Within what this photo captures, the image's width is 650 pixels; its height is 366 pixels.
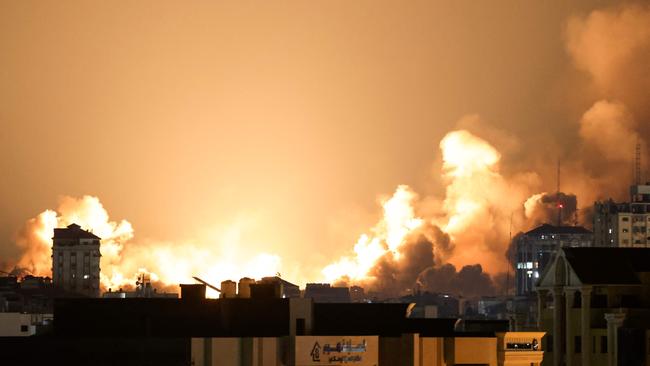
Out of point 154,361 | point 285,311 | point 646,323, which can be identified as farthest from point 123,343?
point 646,323

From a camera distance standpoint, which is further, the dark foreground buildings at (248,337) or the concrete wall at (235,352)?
the dark foreground buildings at (248,337)

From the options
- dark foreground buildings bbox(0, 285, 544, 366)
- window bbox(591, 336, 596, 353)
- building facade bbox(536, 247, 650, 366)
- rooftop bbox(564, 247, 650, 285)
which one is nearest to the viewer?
dark foreground buildings bbox(0, 285, 544, 366)

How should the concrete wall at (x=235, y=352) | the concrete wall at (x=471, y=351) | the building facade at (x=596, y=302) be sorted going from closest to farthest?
the concrete wall at (x=235, y=352), the concrete wall at (x=471, y=351), the building facade at (x=596, y=302)

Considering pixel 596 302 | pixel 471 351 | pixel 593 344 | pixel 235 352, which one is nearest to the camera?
pixel 235 352

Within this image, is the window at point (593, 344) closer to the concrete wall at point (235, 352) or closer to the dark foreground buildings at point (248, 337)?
the dark foreground buildings at point (248, 337)

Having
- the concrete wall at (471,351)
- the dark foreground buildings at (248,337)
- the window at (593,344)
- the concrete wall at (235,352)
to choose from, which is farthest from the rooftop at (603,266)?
the concrete wall at (235,352)

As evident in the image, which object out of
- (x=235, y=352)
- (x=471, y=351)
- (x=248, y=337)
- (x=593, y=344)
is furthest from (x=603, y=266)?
(x=235, y=352)

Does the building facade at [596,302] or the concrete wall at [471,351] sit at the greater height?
the building facade at [596,302]

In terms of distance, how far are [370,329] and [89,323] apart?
23045 millimetres

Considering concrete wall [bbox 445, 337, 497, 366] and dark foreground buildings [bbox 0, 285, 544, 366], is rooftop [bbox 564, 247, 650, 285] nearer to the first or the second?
dark foreground buildings [bbox 0, 285, 544, 366]

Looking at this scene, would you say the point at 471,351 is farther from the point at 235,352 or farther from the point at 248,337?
the point at 235,352

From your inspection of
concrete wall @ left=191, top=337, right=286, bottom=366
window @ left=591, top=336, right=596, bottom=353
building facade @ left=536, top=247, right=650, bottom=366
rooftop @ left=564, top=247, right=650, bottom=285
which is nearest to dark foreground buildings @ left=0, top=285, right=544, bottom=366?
concrete wall @ left=191, top=337, right=286, bottom=366

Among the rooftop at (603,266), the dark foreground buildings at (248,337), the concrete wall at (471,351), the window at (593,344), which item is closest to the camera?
the dark foreground buildings at (248,337)

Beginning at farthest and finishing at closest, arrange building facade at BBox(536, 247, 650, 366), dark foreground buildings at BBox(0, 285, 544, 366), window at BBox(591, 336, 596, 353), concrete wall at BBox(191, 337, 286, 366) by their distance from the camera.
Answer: window at BBox(591, 336, 596, 353) < building facade at BBox(536, 247, 650, 366) < dark foreground buildings at BBox(0, 285, 544, 366) < concrete wall at BBox(191, 337, 286, 366)
